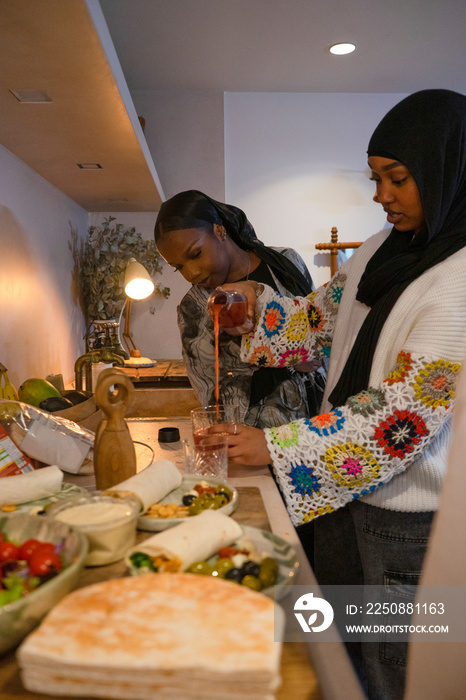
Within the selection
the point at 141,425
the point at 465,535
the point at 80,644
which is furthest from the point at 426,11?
the point at 80,644

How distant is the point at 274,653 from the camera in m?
0.44

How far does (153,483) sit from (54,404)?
1.73 ft

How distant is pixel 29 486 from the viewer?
2.65ft

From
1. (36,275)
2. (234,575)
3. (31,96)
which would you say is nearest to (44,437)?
(234,575)

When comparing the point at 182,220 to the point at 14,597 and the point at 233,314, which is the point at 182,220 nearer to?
the point at 233,314

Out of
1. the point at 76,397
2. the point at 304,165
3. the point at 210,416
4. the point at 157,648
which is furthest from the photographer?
the point at 304,165

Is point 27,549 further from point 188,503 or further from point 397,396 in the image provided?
point 397,396

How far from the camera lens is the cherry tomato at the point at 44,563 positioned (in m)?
0.57

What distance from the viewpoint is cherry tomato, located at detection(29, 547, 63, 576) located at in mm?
571

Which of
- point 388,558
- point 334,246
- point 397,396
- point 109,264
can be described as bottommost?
point 388,558

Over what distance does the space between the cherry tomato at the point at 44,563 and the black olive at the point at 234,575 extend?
0.18m

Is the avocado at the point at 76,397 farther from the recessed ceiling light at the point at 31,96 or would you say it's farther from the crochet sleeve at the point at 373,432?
the recessed ceiling light at the point at 31,96

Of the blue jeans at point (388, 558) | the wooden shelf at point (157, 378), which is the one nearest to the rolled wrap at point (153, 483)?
the blue jeans at point (388, 558)

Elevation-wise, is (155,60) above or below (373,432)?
above
